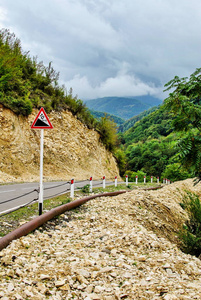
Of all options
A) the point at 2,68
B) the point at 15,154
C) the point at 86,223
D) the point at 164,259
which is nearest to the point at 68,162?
the point at 15,154

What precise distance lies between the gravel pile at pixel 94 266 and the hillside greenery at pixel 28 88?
1647 centimetres

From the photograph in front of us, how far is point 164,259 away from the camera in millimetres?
4766

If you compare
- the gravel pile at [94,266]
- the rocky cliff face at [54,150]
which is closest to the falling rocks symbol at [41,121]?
the gravel pile at [94,266]

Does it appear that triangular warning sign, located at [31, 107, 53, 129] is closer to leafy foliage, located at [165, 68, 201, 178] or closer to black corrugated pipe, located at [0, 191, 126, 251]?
black corrugated pipe, located at [0, 191, 126, 251]

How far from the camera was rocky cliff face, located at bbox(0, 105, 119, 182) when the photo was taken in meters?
18.9

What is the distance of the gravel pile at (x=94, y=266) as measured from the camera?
10.9 feet

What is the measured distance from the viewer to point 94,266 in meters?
4.07

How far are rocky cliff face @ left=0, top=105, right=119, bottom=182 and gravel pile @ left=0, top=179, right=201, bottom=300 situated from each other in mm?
A: 11857

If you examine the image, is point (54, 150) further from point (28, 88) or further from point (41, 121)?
point (41, 121)

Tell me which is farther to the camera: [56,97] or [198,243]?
[56,97]

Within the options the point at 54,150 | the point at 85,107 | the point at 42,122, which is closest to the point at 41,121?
the point at 42,122

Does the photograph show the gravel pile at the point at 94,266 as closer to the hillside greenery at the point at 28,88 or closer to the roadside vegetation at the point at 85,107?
the roadside vegetation at the point at 85,107

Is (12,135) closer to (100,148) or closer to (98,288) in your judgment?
(100,148)

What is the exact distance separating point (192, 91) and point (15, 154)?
645 inches
